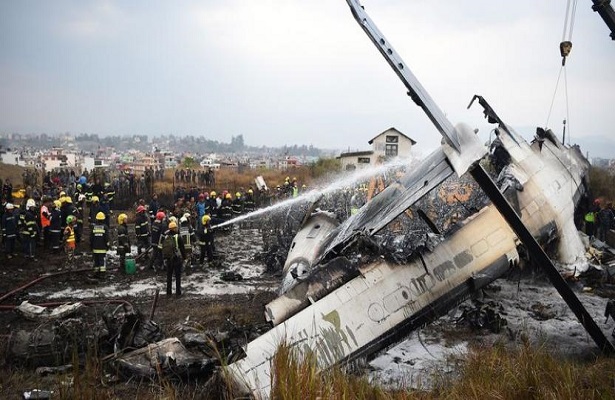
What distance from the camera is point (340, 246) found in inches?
282

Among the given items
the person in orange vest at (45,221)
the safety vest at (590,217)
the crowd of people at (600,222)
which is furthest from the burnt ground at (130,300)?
the crowd of people at (600,222)

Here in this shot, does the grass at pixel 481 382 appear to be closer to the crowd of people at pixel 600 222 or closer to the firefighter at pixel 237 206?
the crowd of people at pixel 600 222

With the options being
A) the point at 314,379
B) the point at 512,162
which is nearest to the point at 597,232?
the point at 512,162

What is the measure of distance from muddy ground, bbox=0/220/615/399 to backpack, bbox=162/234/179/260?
1103mm

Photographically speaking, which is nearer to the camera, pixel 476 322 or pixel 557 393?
pixel 557 393

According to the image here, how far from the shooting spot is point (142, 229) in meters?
15.2

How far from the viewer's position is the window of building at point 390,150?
43438mm

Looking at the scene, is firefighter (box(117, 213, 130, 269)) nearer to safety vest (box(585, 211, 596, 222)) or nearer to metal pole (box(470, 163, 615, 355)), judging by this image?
metal pole (box(470, 163, 615, 355))

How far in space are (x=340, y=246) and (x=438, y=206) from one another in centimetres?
935

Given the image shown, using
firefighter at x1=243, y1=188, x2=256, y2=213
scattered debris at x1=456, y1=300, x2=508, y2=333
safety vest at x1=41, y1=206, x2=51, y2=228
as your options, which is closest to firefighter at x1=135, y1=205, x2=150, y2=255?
safety vest at x1=41, y1=206, x2=51, y2=228

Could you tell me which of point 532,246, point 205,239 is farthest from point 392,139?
point 532,246

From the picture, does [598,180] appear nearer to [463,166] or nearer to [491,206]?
[491,206]

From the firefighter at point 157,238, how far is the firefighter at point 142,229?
72 centimetres

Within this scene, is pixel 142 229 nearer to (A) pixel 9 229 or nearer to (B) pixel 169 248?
(A) pixel 9 229
